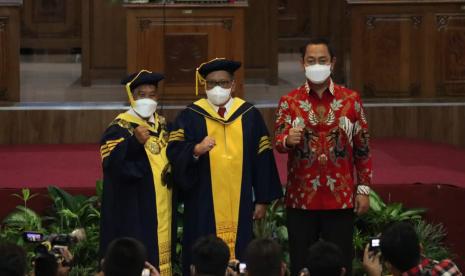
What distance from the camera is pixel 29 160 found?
30.2ft

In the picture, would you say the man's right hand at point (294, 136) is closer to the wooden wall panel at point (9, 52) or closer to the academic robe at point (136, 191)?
the academic robe at point (136, 191)

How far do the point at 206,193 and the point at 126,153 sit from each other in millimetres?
506

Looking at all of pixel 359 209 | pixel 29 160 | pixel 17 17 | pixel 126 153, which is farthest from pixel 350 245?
pixel 17 17

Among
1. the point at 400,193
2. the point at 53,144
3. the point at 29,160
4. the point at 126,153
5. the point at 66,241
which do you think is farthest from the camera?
the point at 53,144

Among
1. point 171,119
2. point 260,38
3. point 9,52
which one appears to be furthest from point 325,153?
point 260,38

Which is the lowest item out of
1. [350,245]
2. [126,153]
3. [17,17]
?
[350,245]

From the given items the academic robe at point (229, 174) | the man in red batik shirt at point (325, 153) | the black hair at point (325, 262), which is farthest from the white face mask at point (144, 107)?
the black hair at point (325, 262)

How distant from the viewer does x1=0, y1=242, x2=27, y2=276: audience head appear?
486 cm

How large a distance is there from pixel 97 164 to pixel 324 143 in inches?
106

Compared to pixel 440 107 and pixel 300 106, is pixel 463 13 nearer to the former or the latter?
pixel 440 107

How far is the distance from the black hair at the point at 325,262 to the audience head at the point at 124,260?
2.25 feet

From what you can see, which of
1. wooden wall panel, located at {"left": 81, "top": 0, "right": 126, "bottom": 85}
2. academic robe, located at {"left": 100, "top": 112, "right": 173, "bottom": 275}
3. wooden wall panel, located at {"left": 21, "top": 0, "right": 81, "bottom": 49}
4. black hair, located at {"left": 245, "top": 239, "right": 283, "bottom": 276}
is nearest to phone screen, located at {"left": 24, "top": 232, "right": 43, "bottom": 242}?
black hair, located at {"left": 245, "top": 239, "right": 283, "bottom": 276}

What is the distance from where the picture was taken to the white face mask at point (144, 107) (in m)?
6.54

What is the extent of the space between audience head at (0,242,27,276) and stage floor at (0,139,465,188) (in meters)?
3.17
